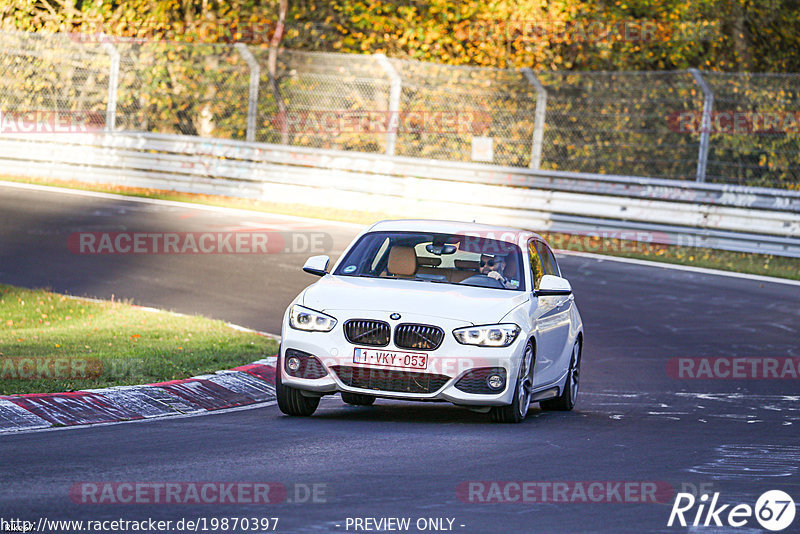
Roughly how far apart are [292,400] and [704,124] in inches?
587

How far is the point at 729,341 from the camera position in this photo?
50.9ft

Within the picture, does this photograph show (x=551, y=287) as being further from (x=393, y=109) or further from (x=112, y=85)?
(x=112, y=85)

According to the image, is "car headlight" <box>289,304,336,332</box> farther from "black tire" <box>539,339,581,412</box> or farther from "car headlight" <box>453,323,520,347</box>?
"black tire" <box>539,339,581,412</box>

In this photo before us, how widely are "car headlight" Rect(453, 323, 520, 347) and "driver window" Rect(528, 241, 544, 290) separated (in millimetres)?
1121

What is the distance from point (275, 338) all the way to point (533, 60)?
66.2 feet

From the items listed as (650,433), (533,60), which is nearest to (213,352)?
(650,433)

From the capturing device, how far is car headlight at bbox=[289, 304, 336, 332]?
9789 mm

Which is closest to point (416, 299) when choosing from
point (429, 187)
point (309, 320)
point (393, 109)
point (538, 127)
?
point (309, 320)

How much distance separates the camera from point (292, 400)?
33.0ft

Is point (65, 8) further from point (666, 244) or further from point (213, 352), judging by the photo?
point (213, 352)

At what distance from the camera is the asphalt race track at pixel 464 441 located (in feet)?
21.9

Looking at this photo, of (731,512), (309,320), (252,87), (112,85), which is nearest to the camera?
(731,512)

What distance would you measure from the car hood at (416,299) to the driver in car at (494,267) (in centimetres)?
30

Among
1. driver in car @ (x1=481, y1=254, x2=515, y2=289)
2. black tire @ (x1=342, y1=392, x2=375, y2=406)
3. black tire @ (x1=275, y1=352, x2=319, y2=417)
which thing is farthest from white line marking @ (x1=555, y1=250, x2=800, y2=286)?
black tire @ (x1=275, y1=352, x2=319, y2=417)
